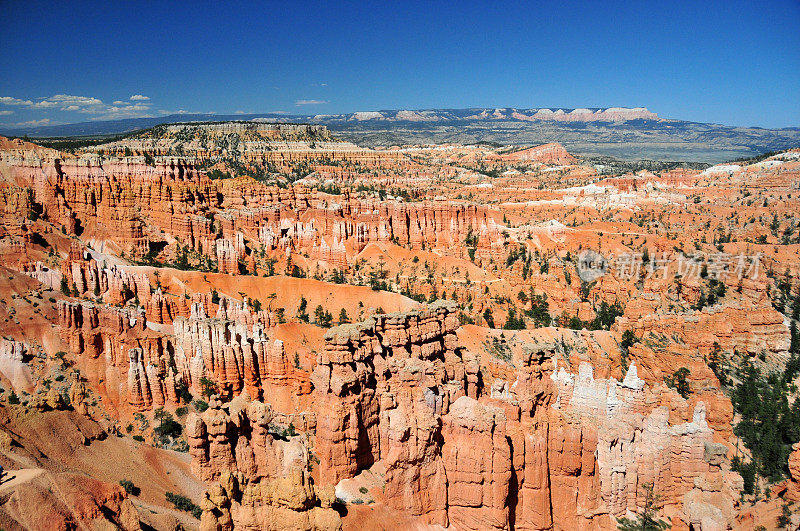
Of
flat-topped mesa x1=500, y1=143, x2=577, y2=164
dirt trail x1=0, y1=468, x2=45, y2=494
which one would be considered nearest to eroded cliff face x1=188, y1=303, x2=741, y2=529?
dirt trail x1=0, y1=468, x2=45, y2=494

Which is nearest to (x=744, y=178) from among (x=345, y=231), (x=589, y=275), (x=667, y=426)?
(x=589, y=275)

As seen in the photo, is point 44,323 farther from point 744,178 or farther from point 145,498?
point 744,178

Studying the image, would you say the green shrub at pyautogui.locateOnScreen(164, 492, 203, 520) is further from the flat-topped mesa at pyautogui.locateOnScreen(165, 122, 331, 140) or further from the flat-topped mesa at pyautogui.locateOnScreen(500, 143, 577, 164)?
the flat-topped mesa at pyautogui.locateOnScreen(500, 143, 577, 164)

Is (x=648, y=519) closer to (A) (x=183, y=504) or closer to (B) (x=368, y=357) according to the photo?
(B) (x=368, y=357)

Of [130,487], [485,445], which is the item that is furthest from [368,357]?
[130,487]

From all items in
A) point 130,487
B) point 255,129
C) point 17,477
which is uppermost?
point 255,129

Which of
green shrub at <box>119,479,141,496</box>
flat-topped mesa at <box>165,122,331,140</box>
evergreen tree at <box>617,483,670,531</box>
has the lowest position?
evergreen tree at <box>617,483,670,531</box>

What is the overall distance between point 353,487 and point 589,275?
147 feet

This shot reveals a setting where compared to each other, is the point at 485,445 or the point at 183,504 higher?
the point at 485,445

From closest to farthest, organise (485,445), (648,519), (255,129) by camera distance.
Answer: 1. (485,445)
2. (648,519)
3. (255,129)

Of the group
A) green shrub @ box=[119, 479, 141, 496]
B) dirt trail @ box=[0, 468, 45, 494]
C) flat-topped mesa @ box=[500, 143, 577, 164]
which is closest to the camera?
dirt trail @ box=[0, 468, 45, 494]

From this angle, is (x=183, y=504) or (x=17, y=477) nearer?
(x=17, y=477)

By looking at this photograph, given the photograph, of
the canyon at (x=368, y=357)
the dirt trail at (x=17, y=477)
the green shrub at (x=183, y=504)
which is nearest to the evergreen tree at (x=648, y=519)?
the canyon at (x=368, y=357)

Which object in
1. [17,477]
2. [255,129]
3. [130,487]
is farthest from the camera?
[255,129]
